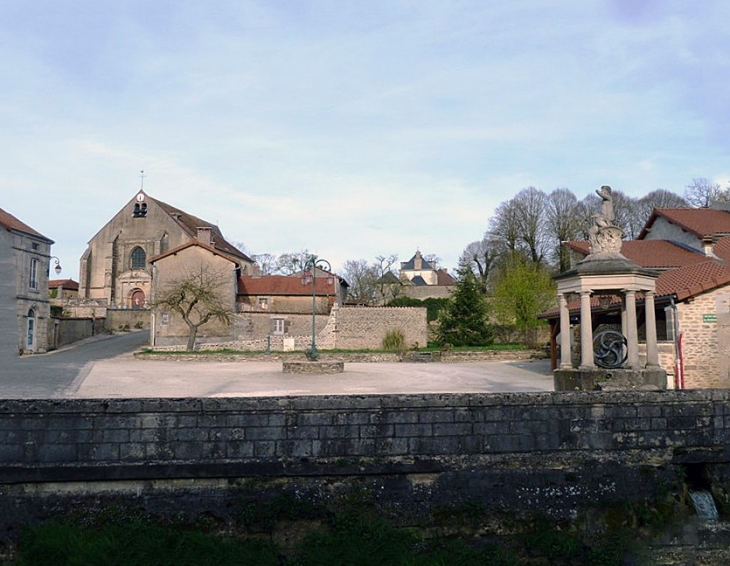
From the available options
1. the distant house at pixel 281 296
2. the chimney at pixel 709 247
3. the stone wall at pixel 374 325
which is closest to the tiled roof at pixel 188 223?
the distant house at pixel 281 296

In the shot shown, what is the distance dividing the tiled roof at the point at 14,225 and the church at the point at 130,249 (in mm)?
17187

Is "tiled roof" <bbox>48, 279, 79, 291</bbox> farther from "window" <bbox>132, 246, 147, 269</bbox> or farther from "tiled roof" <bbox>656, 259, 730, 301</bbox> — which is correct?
"tiled roof" <bbox>656, 259, 730, 301</bbox>

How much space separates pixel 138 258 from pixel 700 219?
41.0m

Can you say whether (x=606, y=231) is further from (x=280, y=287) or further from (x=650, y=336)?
(x=280, y=287)

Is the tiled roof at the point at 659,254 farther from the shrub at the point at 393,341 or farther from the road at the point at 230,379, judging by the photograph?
the shrub at the point at 393,341

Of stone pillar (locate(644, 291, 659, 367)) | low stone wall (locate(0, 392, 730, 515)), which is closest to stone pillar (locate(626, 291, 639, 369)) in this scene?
stone pillar (locate(644, 291, 659, 367))

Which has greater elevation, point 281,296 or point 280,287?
point 280,287

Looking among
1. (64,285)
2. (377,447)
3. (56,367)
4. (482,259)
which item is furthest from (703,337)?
(64,285)

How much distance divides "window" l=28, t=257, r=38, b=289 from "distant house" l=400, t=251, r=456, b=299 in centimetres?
4830

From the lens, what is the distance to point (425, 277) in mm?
94062

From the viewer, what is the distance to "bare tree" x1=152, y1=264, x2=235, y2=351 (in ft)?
103

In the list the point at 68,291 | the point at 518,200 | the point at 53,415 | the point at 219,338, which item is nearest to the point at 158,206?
the point at 68,291

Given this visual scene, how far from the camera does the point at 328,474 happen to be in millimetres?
5289

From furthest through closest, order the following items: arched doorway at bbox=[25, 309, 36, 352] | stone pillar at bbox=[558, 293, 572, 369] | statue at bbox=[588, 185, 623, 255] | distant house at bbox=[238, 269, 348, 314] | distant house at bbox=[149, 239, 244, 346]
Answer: distant house at bbox=[238, 269, 348, 314] < distant house at bbox=[149, 239, 244, 346] < arched doorway at bbox=[25, 309, 36, 352] < stone pillar at bbox=[558, 293, 572, 369] < statue at bbox=[588, 185, 623, 255]
